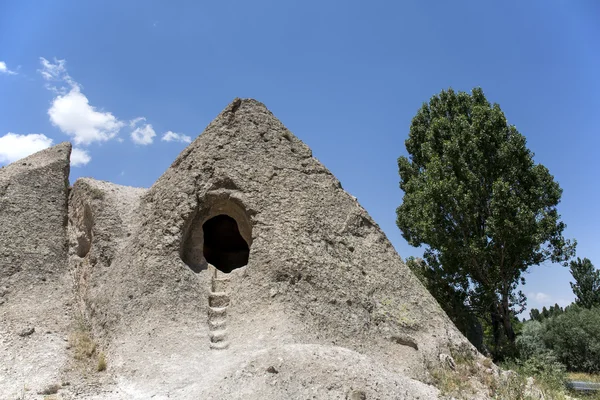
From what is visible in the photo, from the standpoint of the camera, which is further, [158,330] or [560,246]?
[560,246]

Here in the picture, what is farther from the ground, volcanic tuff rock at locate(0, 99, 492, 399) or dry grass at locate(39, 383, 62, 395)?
volcanic tuff rock at locate(0, 99, 492, 399)

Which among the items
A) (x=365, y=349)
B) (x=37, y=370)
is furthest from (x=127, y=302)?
(x=365, y=349)

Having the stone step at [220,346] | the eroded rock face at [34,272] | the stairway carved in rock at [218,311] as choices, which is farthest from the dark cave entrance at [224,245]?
the stone step at [220,346]

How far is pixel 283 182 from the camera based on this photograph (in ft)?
37.4

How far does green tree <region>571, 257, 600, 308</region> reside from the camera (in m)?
32.2

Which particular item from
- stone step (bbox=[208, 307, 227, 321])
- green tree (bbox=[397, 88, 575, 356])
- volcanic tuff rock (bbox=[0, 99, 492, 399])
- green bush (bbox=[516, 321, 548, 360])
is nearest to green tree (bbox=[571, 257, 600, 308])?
green bush (bbox=[516, 321, 548, 360])

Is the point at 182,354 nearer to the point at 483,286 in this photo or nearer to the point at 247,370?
the point at 247,370

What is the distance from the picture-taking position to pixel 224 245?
1368 cm

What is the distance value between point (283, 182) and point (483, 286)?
33.2ft

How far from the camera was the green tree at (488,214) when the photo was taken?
54.8ft

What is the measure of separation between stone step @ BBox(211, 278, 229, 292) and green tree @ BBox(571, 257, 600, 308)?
97.6 ft

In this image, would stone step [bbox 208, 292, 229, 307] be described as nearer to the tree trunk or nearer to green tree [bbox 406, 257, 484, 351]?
green tree [bbox 406, 257, 484, 351]

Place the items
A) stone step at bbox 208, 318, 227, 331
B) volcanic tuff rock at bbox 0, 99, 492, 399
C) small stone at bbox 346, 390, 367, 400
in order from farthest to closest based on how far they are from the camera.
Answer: stone step at bbox 208, 318, 227, 331 → volcanic tuff rock at bbox 0, 99, 492, 399 → small stone at bbox 346, 390, 367, 400

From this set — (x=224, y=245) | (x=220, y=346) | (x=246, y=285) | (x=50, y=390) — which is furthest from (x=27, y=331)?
(x=224, y=245)
